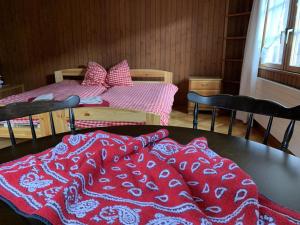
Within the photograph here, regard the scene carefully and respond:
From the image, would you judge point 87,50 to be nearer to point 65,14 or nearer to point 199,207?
point 65,14

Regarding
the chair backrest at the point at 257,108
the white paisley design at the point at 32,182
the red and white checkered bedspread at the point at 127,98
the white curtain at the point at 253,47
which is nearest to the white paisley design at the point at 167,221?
the white paisley design at the point at 32,182

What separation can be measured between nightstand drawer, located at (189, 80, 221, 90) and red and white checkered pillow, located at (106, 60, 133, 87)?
3.38 ft

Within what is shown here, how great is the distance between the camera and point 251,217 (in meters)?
0.53

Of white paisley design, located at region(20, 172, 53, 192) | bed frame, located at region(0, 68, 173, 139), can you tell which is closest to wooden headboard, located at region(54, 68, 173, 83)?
bed frame, located at region(0, 68, 173, 139)

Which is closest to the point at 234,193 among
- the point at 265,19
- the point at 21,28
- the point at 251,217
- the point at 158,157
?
the point at 251,217

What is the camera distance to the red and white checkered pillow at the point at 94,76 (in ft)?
12.4

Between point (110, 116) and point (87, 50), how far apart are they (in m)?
2.68

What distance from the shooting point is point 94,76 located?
3.80 metres

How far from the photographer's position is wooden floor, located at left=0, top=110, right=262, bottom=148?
302 cm

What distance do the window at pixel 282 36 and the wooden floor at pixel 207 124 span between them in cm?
88

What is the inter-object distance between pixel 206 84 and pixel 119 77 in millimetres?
1419

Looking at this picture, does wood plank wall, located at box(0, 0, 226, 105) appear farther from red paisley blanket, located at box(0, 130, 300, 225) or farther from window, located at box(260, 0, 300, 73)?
red paisley blanket, located at box(0, 130, 300, 225)

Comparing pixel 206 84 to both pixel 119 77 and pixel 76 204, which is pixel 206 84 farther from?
pixel 76 204

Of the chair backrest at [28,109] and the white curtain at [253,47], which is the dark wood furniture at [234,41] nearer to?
the white curtain at [253,47]
